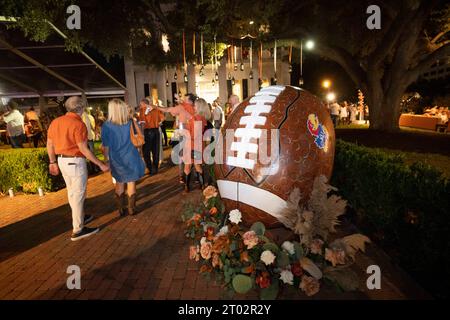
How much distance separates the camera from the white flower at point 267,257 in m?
3.45

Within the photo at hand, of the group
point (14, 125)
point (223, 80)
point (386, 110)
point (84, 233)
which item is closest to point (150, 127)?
point (84, 233)

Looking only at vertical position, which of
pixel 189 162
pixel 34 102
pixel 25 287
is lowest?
pixel 25 287

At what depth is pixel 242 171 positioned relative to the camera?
454 centimetres

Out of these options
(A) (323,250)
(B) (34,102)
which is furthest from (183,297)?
(B) (34,102)

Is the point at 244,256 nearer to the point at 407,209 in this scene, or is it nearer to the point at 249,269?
the point at 249,269

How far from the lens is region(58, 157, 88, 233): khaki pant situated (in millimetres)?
5004

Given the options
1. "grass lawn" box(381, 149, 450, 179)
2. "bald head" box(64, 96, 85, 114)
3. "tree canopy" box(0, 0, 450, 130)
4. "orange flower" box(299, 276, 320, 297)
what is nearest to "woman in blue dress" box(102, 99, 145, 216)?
"bald head" box(64, 96, 85, 114)

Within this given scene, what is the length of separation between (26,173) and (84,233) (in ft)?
12.9

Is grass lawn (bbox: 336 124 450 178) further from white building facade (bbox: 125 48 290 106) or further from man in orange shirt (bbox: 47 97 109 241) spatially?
white building facade (bbox: 125 48 290 106)

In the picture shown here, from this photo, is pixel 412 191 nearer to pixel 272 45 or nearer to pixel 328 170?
pixel 328 170

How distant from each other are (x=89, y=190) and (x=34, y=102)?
25245 millimetres

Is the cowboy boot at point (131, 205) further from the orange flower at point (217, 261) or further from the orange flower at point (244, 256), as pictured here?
the orange flower at point (244, 256)

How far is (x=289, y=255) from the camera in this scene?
3.68 m

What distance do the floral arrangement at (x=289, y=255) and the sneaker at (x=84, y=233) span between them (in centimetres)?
226
